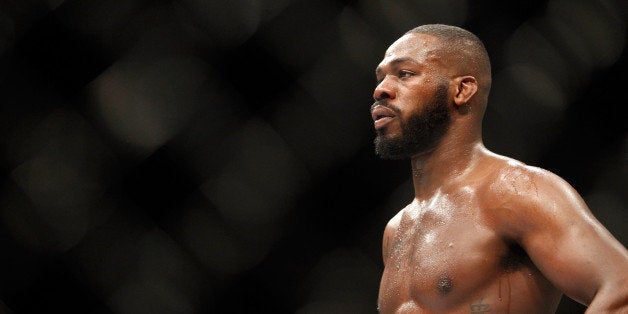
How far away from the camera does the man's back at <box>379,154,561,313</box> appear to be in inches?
38.7

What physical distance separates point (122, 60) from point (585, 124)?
77 centimetres

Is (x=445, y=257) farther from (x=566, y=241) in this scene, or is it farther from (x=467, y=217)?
(x=566, y=241)

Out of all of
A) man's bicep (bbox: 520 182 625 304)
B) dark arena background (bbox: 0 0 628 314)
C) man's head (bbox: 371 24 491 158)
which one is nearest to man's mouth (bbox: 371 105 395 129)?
man's head (bbox: 371 24 491 158)

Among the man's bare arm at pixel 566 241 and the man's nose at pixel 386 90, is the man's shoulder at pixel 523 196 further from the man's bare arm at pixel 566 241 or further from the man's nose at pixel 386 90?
the man's nose at pixel 386 90

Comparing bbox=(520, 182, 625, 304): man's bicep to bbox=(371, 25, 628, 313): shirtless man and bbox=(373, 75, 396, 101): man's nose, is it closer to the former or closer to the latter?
bbox=(371, 25, 628, 313): shirtless man

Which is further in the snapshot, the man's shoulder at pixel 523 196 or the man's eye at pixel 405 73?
the man's eye at pixel 405 73

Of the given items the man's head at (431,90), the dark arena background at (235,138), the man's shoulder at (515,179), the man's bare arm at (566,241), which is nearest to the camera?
the man's bare arm at (566,241)

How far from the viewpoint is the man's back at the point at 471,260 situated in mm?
984

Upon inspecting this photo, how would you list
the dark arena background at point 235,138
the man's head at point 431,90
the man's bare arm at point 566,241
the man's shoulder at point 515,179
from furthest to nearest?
the dark arena background at point 235,138 → the man's head at point 431,90 → the man's shoulder at point 515,179 → the man's bare arm at point 566,241

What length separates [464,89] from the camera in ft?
3.63

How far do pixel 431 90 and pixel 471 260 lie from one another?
23 centimetres

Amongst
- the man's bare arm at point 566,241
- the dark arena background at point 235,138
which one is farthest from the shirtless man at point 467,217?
the dark arena background at point 235,138

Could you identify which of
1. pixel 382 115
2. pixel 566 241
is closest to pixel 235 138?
pixel 382 115

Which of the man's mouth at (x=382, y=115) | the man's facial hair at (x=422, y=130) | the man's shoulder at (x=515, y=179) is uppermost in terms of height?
the man's mouth at (x=382, y=115)
